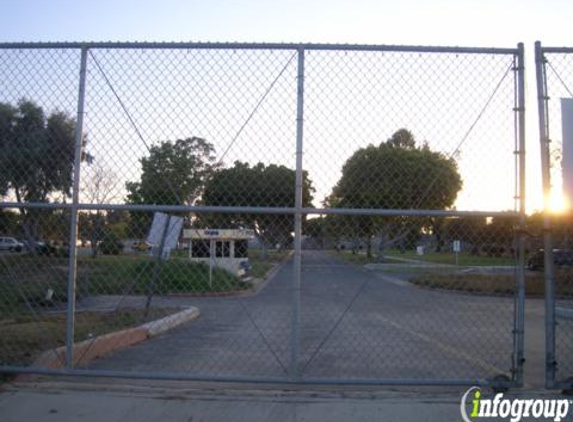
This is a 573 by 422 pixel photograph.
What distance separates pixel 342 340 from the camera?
10.5 meters

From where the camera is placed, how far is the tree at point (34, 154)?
6.20 metres

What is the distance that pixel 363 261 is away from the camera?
28.3 feet

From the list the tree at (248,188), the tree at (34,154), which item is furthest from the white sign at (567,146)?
the tree at (34,154)

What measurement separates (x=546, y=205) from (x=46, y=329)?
6689 millimetres

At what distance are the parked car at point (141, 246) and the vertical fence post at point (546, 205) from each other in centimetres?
448

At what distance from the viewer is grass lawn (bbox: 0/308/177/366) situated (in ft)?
22.6

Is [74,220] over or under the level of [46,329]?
over

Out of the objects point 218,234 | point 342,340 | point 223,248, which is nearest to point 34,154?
point 218,234

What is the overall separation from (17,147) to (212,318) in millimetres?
8152

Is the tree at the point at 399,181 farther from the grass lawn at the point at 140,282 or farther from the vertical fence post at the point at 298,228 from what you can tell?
the grass lawn at the point at 140,282

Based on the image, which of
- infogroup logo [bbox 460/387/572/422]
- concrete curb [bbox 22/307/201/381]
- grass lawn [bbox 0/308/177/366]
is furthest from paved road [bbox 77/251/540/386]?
infogroup logo [bbox 460/387/572/422]

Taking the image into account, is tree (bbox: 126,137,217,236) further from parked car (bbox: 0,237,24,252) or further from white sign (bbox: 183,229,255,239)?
parked car (bbox: 0,237,24,252)

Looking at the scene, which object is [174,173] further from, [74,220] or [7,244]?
[7,244]

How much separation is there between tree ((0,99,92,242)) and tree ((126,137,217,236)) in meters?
0.62
